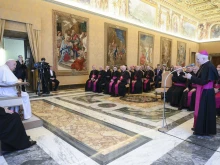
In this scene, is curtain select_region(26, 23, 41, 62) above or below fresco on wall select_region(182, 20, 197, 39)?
below

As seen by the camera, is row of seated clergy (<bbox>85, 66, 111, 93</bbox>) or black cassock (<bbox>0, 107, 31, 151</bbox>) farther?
row of seated clergy (<bbox>85, 66, 111, 93</bbox>)

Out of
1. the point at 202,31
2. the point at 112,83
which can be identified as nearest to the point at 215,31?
the point at 202,31

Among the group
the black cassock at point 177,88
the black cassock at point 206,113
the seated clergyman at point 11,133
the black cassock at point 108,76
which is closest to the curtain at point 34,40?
the black cassock at point 108,76

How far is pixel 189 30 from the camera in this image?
20281 millimetres

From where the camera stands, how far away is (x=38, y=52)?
28.3ft

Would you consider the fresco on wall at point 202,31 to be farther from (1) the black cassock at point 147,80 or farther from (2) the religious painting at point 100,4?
(1) the black cassock at point 147,80

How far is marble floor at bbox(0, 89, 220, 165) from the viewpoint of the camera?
8.35 ft

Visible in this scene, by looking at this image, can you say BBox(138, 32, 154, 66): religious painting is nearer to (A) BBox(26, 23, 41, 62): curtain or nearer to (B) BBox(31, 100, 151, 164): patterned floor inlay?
(A) BBox(26, 23, 41, 62): curtain

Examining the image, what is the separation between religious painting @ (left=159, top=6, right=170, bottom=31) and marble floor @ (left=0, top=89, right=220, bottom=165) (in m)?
13.5

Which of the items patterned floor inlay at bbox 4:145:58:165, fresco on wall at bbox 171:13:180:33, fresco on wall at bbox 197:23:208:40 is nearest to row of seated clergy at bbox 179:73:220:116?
patterned floor inlay at bbox 4:145:58:165

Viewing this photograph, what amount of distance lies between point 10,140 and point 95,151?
1366 mm

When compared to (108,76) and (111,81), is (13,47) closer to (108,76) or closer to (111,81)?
(108,76)

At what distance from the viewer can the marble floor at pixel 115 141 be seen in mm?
2545

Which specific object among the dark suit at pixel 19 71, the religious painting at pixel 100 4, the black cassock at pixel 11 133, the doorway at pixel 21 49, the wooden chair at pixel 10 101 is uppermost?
the religious painting at pixel 100 4
